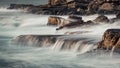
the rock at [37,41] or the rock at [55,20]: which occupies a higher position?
the rock at [37,41]

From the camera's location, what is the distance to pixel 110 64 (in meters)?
32.2

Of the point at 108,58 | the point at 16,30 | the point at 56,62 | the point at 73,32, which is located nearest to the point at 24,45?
the point at 73,32

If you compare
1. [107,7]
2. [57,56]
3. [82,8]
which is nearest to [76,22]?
[57,56]

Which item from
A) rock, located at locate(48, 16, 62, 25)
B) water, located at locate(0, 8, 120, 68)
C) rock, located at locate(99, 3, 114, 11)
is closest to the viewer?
water, located at locate(0, 8, 120, 68)

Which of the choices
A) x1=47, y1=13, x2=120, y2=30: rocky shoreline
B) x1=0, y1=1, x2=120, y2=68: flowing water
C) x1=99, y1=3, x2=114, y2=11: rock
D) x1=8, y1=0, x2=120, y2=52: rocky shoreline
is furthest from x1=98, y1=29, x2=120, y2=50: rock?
x1=99, y1=3, x2=114, y2=11: rock

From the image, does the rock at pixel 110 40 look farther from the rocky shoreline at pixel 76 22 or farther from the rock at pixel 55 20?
the rock at pixel 55 20

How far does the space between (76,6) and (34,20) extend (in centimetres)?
1116

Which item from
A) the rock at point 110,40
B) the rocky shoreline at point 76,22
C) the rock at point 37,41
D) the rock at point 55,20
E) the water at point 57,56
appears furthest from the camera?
the rock at point 55,20

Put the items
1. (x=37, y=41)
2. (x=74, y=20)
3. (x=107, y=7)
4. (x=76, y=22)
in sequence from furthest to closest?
(x=107, y=7) → (x=74, y=20) → (x=76, y=22) → (x=37, y=41)

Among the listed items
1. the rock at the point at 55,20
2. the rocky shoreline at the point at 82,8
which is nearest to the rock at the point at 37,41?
the rock at the point at 55,20

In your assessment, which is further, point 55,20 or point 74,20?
point 55,20

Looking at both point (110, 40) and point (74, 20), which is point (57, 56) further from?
point (74, 20)

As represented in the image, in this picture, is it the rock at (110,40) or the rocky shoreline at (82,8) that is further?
the rocky shoreline at (82,8)

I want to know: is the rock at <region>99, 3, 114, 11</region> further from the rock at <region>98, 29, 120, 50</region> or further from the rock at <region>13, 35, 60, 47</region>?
the rock at <region>98, 29, 120, 50</region>
